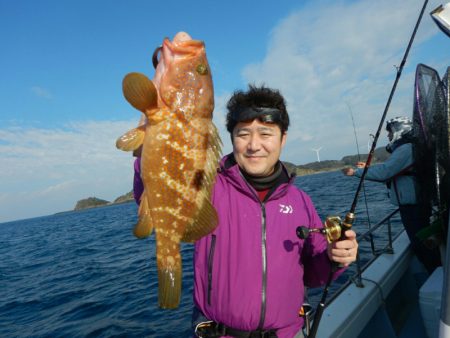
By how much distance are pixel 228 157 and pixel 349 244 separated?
1361 millimetres

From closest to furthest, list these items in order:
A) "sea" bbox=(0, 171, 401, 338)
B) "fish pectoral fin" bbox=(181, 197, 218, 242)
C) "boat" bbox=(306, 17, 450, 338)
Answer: "fish pectoral fin" bbox=(181, 197, 218, 242), "boat" bbox=(306, 17, 450, 338), "sea" bbox=(0, 171, 401, 338)

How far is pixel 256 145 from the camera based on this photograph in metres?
2.59

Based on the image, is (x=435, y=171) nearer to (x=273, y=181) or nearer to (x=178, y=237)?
(x=273, y=181)

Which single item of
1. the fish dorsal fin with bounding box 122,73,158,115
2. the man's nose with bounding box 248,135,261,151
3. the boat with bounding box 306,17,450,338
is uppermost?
the fish dorsal fin with bounding box 122,73,158,115

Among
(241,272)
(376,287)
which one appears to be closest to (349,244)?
(241,272)

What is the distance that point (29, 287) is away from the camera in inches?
496

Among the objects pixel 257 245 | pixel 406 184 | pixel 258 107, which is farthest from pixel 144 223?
pixel 406 184

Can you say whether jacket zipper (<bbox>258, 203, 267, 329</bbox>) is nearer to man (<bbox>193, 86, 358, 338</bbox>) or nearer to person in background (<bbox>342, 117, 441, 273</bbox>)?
man (<bbox>193, 86, 358, 338</bbox>)

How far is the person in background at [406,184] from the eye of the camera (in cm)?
542

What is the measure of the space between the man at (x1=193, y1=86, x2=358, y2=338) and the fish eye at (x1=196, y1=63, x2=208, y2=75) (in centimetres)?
60

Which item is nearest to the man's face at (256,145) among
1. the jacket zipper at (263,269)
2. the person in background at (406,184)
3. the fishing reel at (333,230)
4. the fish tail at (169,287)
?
the jacket zipper at (263,269)

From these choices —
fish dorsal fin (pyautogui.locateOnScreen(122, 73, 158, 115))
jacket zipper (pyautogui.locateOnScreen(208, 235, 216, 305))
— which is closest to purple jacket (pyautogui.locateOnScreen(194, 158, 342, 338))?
jacket zipper (pyautogui.locateOnScreen(208, 235, 216, 305))

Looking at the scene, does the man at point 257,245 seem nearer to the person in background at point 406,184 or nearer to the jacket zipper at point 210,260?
the jacket zipper at point 210,260

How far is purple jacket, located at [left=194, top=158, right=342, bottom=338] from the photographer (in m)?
2.40
